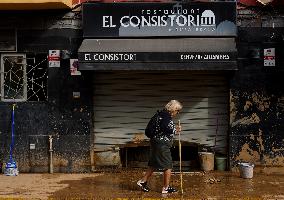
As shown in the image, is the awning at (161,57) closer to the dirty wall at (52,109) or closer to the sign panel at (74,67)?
the sign panel at (74,67)

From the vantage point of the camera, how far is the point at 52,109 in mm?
13125

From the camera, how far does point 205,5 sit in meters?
12.6

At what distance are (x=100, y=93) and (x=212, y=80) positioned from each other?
2.84m

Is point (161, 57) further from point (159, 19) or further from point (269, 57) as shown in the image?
point (269, 57)

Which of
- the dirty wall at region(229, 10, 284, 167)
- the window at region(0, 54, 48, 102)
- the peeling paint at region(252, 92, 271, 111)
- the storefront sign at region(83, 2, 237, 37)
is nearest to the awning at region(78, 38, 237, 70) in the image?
the storefront sign at region(83, 2, 237, 37)

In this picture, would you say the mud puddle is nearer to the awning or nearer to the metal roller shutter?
the metal roller shutter

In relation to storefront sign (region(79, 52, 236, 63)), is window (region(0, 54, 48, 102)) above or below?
below

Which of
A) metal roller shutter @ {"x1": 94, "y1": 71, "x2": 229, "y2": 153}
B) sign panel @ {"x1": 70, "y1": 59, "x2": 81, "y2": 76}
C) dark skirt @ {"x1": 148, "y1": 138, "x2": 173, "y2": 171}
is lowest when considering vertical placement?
dark skirt @ {"x1": 148, "y1": 138, "x2": 173, "y2": 171}

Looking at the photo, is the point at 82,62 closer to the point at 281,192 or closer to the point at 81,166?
the point at 81,166

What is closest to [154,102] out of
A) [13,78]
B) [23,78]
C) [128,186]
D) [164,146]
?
[128,186]

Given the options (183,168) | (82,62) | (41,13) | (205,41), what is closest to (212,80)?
(205,41)

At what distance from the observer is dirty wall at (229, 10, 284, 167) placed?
1283 centimetres

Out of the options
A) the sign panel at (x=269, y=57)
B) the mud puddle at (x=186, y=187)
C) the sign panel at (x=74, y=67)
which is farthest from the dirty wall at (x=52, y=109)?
the sign panel at (x=269, y=57)

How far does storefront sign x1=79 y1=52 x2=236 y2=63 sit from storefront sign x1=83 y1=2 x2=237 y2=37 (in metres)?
0.96
